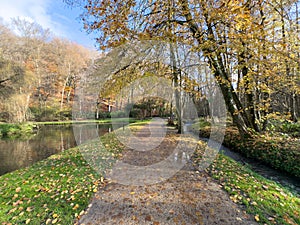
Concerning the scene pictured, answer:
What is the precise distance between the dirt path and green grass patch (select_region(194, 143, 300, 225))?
18 cm

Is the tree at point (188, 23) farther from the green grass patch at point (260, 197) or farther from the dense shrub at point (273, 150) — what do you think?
the green grass patch at point (260, 197)

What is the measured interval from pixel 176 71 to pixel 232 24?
4934 millimetres

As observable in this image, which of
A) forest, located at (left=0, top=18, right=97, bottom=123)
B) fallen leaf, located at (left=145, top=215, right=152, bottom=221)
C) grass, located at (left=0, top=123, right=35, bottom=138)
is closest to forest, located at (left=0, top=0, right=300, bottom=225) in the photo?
fallen leaf, located at (left=145, top=215, right=152, bottom=221)

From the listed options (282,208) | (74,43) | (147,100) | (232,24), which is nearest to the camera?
(282,208)

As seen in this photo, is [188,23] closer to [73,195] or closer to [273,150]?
[273,150]

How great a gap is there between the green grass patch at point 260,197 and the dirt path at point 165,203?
0.59ft

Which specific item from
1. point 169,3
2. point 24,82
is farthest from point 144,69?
point 24,82

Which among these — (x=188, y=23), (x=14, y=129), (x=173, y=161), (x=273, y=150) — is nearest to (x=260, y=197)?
(x=173, y=161)

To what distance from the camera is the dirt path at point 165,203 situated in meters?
2.30

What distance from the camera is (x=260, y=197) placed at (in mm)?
2859

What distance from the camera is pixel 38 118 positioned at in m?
25.4

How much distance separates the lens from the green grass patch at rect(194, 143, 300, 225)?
2.38m

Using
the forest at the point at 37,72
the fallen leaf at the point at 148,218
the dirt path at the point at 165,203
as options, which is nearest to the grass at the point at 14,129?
the forest at the point at 37,72

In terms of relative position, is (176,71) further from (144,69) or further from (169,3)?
(169,3)
